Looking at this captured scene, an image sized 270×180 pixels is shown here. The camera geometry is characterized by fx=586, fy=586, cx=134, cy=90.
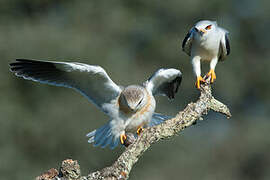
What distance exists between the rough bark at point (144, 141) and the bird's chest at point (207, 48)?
2.81ft

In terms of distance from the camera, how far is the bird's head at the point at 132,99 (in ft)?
24.3

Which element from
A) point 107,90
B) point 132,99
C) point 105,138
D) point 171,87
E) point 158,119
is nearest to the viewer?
point 132,99

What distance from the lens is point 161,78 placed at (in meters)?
7.96

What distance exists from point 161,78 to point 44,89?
11.5m

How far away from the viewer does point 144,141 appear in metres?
5.73

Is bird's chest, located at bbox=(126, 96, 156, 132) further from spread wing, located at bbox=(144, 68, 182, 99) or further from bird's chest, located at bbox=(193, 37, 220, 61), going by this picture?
bird's chest, located at bbox=(193, 37, 220, 61)

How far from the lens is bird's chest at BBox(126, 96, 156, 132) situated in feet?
24.8

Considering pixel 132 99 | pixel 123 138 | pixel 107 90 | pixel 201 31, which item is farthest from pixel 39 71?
pixel 201 31

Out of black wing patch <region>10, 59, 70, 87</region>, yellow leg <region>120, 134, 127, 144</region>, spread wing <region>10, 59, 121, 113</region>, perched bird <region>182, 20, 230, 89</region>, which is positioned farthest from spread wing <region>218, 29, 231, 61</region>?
black wing patch <region>10, 59, 70, 87</region>

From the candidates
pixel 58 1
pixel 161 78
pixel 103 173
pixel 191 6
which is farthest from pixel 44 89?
pixel 103 173

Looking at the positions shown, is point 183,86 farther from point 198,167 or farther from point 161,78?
point 161,78

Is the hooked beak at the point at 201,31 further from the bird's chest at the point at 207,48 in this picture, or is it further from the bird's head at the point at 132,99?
the bird's head at the point at 132,99

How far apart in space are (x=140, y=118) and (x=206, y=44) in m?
1.27

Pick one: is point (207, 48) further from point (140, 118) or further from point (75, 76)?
point (75, 76)
